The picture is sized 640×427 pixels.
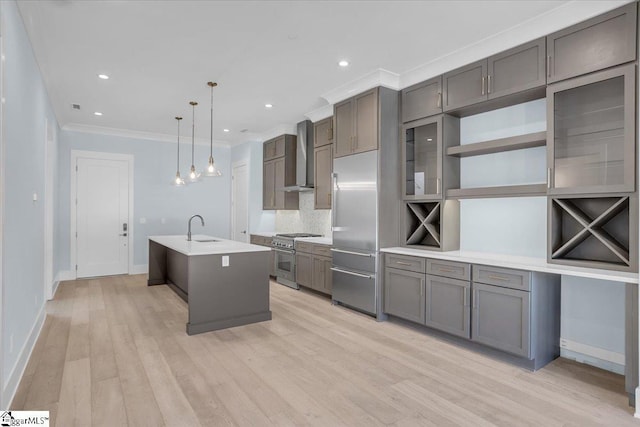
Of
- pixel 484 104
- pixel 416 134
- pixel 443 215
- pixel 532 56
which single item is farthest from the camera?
pixel 416 134

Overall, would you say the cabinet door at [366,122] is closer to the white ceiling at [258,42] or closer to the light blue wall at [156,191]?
the white ceiling at [258,42]

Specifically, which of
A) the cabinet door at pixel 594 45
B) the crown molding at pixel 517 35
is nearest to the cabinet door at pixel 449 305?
the cabinet door at pixel 594 45

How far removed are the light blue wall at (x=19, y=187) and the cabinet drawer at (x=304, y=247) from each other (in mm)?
3330

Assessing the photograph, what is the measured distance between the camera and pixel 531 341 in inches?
117

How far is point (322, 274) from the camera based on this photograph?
5324 mm

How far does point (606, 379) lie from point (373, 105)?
3359 mm

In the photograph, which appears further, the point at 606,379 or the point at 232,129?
the point at 232,129

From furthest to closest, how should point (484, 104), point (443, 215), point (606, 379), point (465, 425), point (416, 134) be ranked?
1. point (416, 134)
2. point (443, 215)
3. point (484, 104)
4. point (606, 379)
5. point (465, 425)

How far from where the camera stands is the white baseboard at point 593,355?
297 cm

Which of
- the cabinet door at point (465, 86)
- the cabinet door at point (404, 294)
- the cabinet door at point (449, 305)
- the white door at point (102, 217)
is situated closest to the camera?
the cabinet door at point (449, 305)

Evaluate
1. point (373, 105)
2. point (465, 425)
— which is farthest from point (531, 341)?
point (373, 105)

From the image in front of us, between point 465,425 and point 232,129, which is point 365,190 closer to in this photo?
point 465,425

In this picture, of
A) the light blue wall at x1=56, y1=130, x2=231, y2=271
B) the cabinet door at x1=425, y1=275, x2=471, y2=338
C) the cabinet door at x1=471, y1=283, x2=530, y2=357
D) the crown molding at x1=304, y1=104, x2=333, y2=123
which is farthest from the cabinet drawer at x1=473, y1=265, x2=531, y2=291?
the light blue wall at x1=56, y1=130, x2=231, y2=271

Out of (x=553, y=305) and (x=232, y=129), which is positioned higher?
(x=232, y=129)
